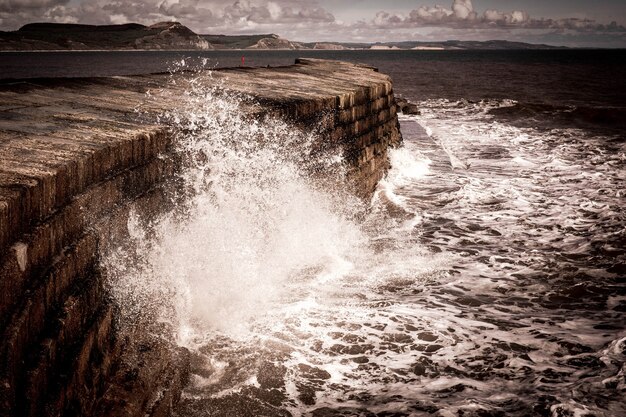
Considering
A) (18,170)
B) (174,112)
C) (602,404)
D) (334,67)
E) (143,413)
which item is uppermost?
(334,67)

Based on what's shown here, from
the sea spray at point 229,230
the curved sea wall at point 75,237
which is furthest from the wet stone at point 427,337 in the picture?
the curved sea wall at point 75,237

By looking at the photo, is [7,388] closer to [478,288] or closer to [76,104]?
[76,104]

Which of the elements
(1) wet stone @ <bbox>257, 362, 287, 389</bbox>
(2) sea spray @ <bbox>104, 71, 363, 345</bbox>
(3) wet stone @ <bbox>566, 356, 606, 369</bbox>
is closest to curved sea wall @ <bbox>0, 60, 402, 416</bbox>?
(2) sea spray @ <bbox>104, 71, 363, 345</bbox>

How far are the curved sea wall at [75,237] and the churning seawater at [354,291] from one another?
0.88 feet

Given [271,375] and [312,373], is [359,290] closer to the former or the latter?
[312,373]

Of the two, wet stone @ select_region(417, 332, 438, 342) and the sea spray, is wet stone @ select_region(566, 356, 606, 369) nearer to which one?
wet stone @ select_region(417, 332, 438, 342)

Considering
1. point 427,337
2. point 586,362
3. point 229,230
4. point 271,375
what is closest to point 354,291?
point 427,337

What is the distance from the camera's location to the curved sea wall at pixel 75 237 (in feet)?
6.70

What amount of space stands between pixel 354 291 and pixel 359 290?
0.06 m

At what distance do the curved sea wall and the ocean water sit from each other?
252mm

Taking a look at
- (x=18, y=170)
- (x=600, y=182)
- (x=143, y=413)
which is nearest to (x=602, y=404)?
(x=143, y=413)

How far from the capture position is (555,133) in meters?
18.0

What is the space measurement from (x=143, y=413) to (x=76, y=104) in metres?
2.58

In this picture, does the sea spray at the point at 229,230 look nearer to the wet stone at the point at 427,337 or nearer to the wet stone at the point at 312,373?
the wet stone at the point at 312,373
